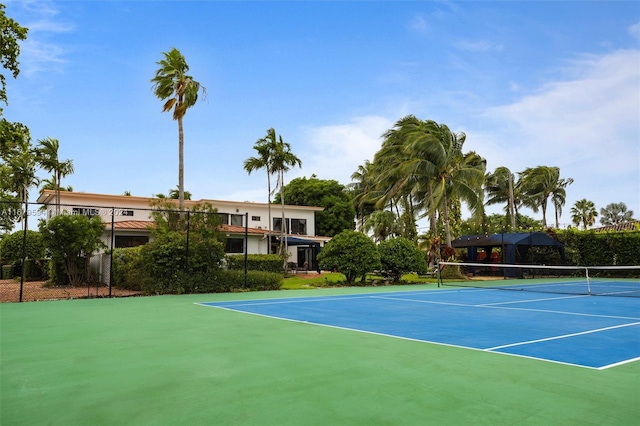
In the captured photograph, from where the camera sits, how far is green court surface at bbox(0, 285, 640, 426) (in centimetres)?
398

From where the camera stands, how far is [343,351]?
6.70m

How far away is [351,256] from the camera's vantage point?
21938mm

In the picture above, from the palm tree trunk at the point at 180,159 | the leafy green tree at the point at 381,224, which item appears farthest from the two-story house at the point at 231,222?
the leafy green tree at the point at 381,224

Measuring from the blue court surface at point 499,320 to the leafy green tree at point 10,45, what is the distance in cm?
1239

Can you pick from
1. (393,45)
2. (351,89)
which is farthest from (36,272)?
(393,45)

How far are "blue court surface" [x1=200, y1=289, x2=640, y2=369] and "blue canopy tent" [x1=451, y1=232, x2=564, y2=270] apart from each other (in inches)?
513

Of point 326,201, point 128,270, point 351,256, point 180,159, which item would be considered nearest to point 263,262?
point 351,256

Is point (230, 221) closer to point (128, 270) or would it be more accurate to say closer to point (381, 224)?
point (381, 224)

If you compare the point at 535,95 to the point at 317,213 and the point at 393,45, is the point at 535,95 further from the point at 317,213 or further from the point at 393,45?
the point at 317,213

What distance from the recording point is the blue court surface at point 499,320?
687 cm

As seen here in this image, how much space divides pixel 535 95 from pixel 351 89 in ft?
25.5

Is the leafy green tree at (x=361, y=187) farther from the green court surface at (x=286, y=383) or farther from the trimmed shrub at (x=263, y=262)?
the green court surface at (x=286, y=383)

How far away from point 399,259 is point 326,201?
27617 mm

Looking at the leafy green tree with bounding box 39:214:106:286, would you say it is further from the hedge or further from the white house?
the hedge
